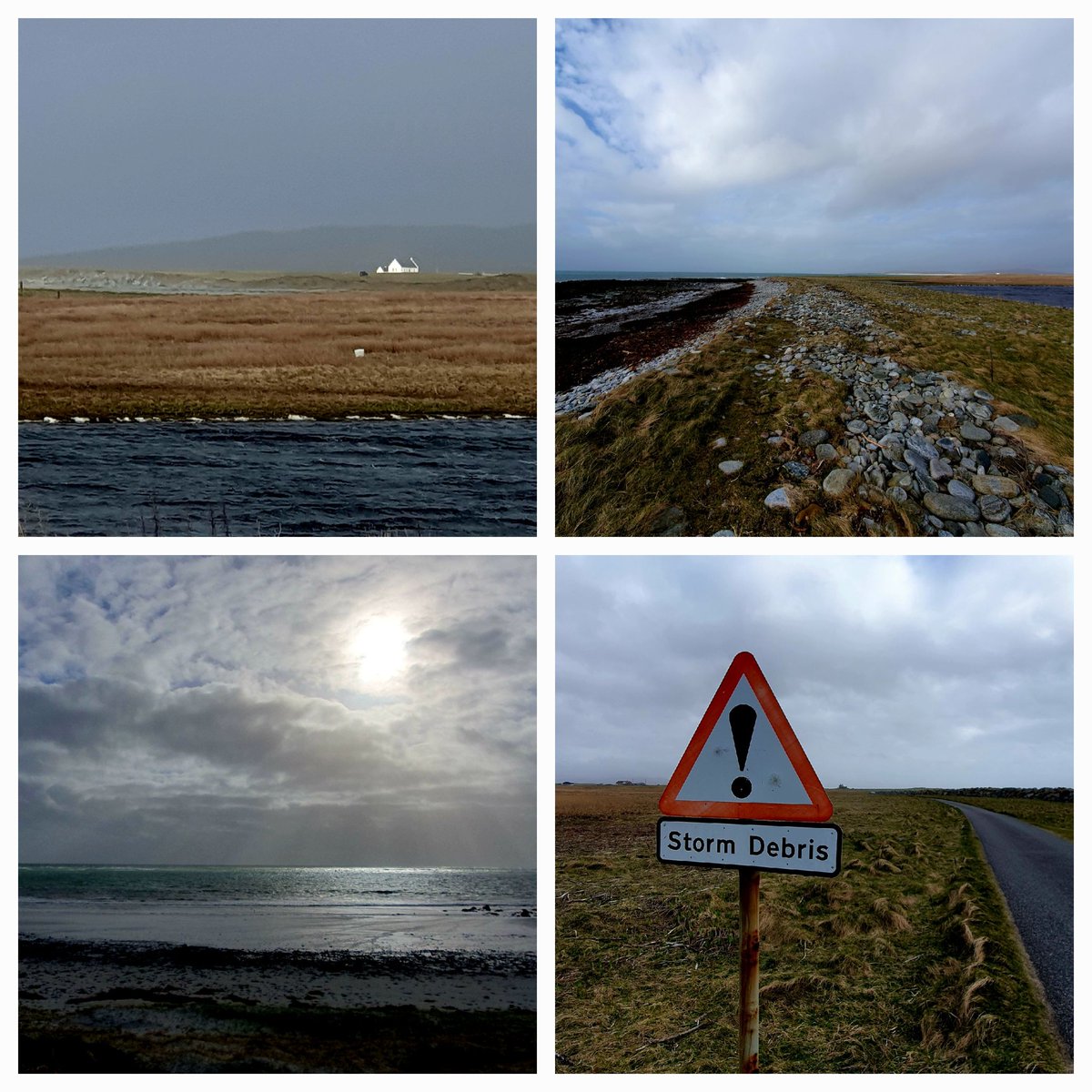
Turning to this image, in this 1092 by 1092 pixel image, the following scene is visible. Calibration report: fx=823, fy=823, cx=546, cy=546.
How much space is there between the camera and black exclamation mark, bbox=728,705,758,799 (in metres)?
3.55

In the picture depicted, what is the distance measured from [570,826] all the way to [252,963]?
271cm

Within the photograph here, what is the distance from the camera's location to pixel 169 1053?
6.06m

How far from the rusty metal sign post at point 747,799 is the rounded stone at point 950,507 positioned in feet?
12.0

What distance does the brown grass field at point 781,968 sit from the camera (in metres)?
5.70

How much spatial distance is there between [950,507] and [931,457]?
0.50m

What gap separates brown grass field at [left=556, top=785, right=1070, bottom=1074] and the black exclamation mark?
2465 millimetres

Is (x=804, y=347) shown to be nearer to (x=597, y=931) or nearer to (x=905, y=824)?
(x=905, y=824)

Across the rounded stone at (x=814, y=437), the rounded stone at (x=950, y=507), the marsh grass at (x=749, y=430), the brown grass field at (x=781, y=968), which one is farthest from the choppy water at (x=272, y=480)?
the rounded stone at (x=950, y=507)

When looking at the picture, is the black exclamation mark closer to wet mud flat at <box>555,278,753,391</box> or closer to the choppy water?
the choppy water

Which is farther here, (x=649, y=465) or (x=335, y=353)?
(x=335, y=353)

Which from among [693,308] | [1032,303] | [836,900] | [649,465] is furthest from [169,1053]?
[1032,303]

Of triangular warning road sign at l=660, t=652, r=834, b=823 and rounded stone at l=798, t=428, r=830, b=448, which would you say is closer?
triangular warning road sign at l=660, t=652, r=834, b=823

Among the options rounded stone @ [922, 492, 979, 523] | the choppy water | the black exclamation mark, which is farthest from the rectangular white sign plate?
rounded stone @ [922, 492, 979, 523]

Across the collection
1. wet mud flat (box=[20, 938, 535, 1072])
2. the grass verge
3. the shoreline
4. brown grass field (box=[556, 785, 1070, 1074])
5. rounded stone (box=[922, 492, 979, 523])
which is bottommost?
wet mud flat (box=[20, 938, 535, 1072])
